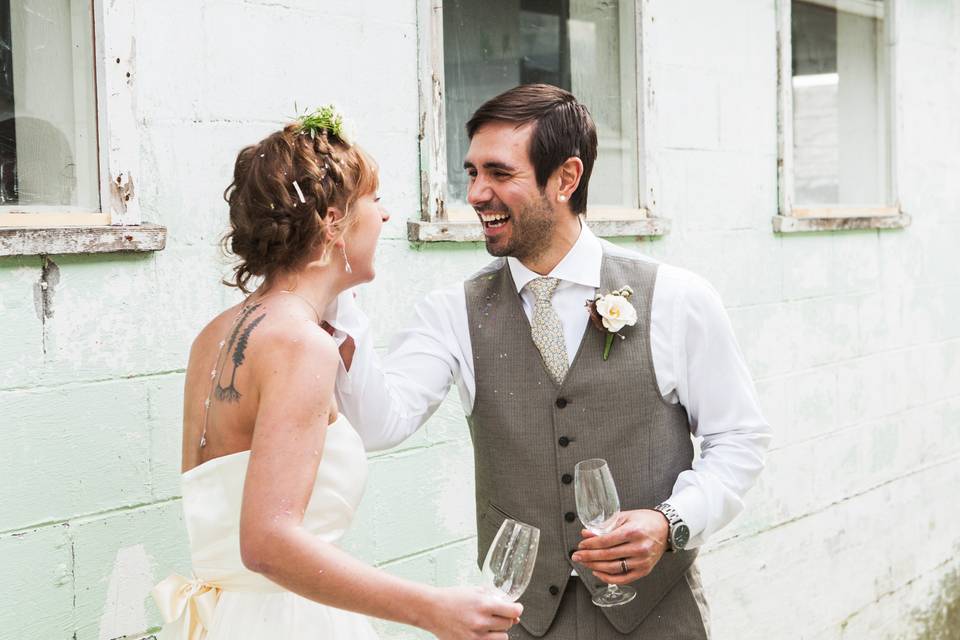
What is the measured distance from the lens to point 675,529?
2.54 metres

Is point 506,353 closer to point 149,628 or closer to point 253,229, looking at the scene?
point 253,229

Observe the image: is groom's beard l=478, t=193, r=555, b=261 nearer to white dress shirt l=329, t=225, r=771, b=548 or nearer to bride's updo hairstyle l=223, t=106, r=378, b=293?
white dress shirt l=329, t=225, r=771, b=548

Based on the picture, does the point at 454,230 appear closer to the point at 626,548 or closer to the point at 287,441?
the point at 626,548

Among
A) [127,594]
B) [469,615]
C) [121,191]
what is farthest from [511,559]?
[121,191]

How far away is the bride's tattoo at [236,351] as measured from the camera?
2.07 m

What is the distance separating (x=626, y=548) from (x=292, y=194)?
969 mm

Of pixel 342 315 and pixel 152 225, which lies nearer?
pixel 342 315

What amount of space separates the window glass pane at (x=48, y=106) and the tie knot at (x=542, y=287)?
1047mm

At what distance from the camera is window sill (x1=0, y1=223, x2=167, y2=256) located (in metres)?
2.61

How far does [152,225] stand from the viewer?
288cm

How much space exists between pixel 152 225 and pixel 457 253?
1082mm

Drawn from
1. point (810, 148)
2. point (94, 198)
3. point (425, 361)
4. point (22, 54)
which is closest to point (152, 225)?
point (94, 198)

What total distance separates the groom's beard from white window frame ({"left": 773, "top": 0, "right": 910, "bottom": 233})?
2479mm

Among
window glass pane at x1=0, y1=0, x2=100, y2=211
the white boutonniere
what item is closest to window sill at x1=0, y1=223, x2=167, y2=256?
window glass pane at x1=0, y1=0, x2=100, y2=211
